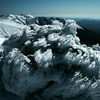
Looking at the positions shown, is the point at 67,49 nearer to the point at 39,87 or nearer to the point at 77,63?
the point at 77,63

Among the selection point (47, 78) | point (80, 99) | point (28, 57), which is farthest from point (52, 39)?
point (80, 99)

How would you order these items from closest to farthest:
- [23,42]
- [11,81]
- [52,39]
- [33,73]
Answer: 1. [33,73]
2. [11,81]
3. [52,39]
4. [23,42]

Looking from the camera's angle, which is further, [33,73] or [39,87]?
[39,87]

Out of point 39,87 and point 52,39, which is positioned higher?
point 52,39

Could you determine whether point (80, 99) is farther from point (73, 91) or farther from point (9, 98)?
point (9, 98)

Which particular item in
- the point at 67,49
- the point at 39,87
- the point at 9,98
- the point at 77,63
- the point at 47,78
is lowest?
the point at 9,98

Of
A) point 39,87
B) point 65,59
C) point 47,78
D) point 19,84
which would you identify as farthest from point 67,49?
point 19,84

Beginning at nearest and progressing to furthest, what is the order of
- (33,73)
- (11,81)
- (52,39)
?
(33,73)
(11,81)
(52,39)

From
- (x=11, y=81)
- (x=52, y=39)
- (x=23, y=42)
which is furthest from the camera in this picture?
(x=23, y=42)

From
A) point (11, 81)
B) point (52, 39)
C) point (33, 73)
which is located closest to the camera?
point (33, 73)
